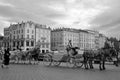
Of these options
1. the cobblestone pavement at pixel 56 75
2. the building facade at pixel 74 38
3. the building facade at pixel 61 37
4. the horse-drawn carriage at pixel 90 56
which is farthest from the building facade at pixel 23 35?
the cobblestone pavement at pixel 56 75

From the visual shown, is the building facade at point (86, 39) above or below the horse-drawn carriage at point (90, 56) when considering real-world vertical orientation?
above

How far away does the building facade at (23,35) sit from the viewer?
95938mm

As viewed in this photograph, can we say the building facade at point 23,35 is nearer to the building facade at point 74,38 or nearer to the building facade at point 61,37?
the building facade at point 74,38

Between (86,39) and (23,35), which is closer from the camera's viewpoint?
(23,35)

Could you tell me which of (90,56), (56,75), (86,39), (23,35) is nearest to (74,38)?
(86,39)

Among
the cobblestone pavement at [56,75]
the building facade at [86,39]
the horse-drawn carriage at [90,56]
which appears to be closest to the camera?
the cobblestone pavement at [56,75]

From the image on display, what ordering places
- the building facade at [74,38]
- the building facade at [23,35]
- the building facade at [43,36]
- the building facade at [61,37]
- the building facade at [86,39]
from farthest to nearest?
the building facade at [86,39] → the building facade at [74,38] → the building facade at [61,37] → the building facade at [43,36] → the building facade at [23,35]

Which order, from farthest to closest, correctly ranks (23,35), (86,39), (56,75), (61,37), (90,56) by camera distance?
(86,39) → (61,37) → (23,35) → (90,56) → (56,75)

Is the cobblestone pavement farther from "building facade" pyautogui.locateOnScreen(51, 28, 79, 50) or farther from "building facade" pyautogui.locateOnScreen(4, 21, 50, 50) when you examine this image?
"building facade" pyautogui.locateOnScreen(51, 28, 79, 50)

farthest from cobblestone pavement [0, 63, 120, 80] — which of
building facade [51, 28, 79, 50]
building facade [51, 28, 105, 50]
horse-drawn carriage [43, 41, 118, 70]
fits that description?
building facade [51, 28, 79, 50]

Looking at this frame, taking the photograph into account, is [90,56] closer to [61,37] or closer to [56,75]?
[56,75]

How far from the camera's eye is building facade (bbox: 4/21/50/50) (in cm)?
9594

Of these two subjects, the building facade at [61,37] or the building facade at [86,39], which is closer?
the building facade at [61,37]

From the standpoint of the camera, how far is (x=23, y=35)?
316 ft
